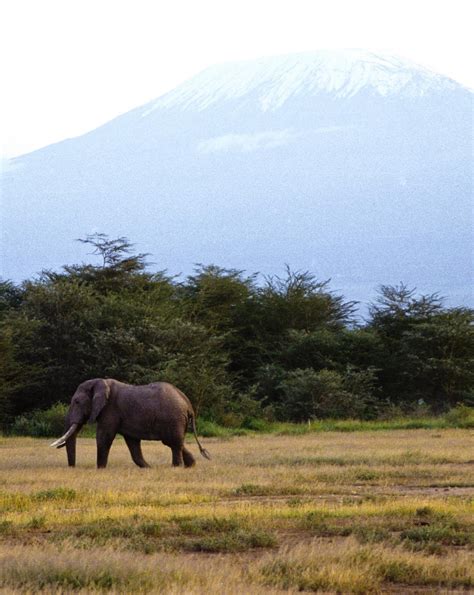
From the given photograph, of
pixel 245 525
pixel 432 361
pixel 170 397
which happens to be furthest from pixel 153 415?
pixel 432 361

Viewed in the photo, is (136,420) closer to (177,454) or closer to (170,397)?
(170,397)

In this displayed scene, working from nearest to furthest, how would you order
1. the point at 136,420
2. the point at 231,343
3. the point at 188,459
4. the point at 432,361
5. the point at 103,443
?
the point at 103,443, the point at 188,459, the point at 136,420, the point at 432,361, the point at 231,343

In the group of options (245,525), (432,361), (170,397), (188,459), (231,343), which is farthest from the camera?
(231,343)

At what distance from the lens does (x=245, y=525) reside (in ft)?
39.1

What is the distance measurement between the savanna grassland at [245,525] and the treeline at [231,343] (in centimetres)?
1652

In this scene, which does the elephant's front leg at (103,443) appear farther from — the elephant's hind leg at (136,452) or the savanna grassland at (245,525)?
the savanna grassland at (245,525)

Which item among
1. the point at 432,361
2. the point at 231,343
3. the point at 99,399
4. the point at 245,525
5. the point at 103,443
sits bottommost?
the point at 245,525

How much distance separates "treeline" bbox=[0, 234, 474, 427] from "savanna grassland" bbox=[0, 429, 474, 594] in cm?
1652

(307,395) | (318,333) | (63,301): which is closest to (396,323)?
(318,333)

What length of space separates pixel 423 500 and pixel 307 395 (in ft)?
83.4

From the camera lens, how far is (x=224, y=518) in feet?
39.9

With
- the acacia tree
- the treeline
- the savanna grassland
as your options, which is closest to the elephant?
the savanna grassland

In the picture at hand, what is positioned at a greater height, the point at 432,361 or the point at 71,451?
the point at 432,361

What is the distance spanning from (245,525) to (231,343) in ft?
121
